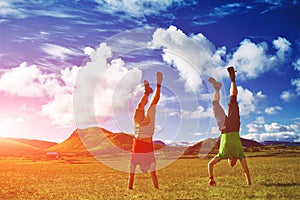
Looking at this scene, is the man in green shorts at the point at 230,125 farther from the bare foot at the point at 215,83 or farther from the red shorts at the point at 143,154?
the red shorts at the point at 143,154

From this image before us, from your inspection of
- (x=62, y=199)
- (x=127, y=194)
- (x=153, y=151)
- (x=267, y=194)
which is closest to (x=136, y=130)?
(x=153, y=151)

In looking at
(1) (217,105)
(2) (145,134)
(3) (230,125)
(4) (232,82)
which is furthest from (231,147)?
(2) (145,134)

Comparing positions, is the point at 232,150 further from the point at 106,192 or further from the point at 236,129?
the point at 106,192

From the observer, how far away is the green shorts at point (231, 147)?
15.8 meters

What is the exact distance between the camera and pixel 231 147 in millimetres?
15859

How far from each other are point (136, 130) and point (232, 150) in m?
3.88

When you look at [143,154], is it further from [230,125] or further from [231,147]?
[230,125]

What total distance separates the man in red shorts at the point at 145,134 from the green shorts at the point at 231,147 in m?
2.87

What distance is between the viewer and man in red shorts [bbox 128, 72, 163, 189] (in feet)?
49.8

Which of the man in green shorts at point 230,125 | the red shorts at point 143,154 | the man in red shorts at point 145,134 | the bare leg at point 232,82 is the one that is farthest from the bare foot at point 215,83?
the red shorts at point 143,154

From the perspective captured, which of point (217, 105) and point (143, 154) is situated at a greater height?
point (217, 105)

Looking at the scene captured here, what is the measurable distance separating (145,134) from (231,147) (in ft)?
11.4

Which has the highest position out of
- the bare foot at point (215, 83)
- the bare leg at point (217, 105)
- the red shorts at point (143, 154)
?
the bare foot at point (215, 83)

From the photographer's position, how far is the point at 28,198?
1455cm
